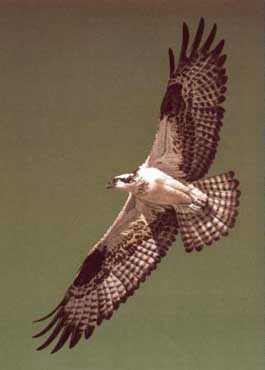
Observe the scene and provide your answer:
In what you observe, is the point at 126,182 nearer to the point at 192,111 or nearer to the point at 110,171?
the point at 110,171

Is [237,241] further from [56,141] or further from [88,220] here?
[56,141]

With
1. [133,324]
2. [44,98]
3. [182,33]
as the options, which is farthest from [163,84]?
[133,324]

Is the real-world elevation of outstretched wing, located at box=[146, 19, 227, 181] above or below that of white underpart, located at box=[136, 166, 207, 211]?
above

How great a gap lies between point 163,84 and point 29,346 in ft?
2.83

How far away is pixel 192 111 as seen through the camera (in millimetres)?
2594

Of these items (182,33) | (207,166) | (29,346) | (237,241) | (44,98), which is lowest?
(29,346)

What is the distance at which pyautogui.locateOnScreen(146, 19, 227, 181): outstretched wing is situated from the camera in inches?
102

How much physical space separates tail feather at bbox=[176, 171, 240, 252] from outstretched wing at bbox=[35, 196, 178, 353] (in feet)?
0.14

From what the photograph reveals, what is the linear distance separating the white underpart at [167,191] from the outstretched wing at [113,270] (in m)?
0.04

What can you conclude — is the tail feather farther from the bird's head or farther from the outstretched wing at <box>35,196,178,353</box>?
the bird's head

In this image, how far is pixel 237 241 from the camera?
8.87 feet

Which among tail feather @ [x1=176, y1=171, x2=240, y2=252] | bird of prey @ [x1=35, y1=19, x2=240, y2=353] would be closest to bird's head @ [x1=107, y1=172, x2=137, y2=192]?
bird of prey @ [x1=35, y1=19, x2=240, y2=353]

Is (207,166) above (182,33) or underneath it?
underneath

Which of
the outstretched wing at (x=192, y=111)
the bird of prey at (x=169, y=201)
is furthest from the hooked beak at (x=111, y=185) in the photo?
the outstretched wing at (x=192, y=111)
